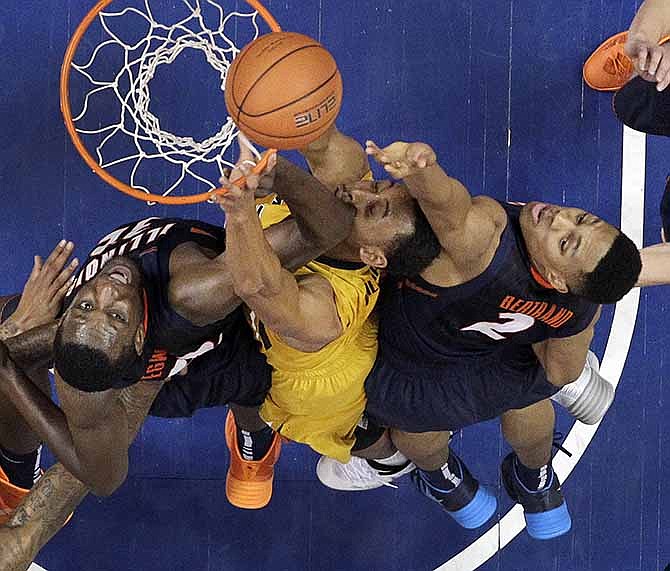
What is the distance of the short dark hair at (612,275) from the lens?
2.88 meters

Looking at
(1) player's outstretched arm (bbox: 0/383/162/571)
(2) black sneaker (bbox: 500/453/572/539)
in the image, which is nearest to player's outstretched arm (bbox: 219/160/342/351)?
(1) player's outstretched arm (bbox: 0/383/162/571)

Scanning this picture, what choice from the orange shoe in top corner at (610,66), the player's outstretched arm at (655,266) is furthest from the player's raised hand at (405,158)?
the orange shoe in top corner at (610,66)

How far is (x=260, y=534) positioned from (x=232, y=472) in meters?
0.55

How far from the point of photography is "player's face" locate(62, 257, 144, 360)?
276 centimetres

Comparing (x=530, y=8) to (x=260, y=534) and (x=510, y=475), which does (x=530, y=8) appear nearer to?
(x=510, y=475)

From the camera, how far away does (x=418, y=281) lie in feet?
10.1

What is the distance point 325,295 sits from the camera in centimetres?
303

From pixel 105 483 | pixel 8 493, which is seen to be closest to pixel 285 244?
pixel 105 483

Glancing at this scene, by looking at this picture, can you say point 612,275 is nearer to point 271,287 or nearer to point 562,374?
point 562,374

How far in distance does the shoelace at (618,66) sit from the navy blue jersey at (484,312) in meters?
1.61

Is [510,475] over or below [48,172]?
below

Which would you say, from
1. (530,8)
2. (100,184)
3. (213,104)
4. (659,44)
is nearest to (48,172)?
(100,184)

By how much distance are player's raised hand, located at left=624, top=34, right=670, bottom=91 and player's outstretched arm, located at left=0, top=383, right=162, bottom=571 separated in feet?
6.07

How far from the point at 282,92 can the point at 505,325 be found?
1034mm
